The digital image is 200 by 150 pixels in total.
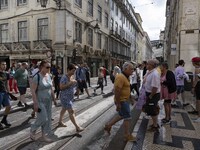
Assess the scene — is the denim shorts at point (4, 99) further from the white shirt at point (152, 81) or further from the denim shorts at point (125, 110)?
the white shirt at point (152, 81)

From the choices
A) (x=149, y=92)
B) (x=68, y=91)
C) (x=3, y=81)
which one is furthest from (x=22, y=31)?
(x=149, y=92)

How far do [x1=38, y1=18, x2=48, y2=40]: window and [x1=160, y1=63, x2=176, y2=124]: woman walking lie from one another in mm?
16452

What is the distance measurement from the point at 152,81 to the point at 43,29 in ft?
57.7

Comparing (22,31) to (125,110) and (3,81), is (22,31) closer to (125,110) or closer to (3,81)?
(3,81)

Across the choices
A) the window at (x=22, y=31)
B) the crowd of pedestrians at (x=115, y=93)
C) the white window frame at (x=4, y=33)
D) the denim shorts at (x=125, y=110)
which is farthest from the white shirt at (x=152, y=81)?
the white window frame at (x=4, y=33)

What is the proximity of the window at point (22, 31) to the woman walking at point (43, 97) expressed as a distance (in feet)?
60.6

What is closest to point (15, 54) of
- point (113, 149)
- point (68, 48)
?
point (68, 48)

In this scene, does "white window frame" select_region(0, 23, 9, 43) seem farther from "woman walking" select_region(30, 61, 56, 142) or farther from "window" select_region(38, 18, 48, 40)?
"woman walking" select_region(30, 61, 56, 142)

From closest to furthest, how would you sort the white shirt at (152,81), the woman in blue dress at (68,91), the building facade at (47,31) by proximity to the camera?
the white shirt at (152,81) < the woman in blue dress at (68,91) < the building facade at (47,31)

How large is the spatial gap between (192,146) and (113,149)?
1.69 metres

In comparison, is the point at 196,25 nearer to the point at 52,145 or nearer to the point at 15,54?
the point at 52,145

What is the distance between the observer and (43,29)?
20812 mm

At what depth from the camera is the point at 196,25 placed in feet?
47.2

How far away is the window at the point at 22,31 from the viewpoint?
21.7 m
